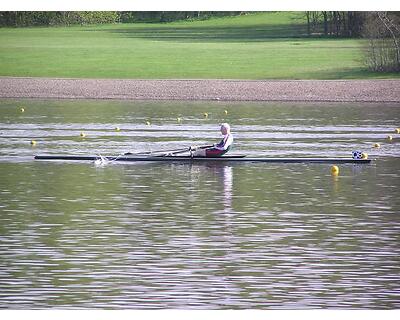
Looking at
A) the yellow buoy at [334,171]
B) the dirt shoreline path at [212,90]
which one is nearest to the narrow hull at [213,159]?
the yellow buoy at [334,171]

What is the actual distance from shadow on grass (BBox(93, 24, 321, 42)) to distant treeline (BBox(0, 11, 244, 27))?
269cm

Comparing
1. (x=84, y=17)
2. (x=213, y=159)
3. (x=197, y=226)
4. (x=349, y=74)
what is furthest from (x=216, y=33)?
(x=197, y=226)

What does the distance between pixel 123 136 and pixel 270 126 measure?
4109 mm

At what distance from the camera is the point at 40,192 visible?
57.8 ft

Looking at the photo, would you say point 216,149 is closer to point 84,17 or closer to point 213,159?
point 213,159

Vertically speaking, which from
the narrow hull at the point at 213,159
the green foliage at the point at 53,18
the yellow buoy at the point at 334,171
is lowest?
the yellow buoy at the point at 334,171

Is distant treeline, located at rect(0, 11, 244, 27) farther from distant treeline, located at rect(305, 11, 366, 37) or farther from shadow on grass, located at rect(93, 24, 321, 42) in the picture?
distant treeline, located at rect(305, 11, 366, 37)

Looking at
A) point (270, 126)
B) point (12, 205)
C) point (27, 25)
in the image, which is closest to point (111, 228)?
point (12, 205)

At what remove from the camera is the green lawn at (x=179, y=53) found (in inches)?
1692

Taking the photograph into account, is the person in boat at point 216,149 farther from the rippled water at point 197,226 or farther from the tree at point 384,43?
the tree at point 384,43

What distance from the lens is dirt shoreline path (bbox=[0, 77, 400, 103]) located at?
37406 millimetres

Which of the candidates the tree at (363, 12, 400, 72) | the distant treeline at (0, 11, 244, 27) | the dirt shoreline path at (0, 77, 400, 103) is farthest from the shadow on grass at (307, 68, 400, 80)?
the distant treeline at (0, 11, 244, 27)

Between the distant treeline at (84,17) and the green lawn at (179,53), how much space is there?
67 centimetres
